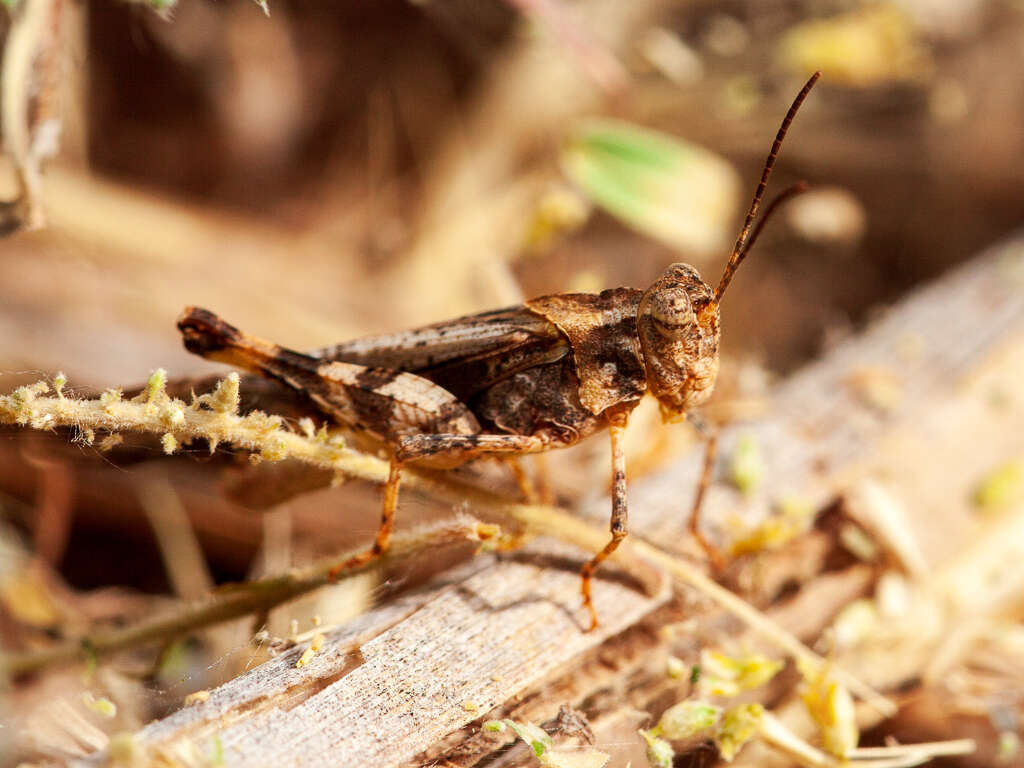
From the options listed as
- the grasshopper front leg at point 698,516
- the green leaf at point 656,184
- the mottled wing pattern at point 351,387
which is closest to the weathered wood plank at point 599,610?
the grasshopper front leg at point 698,516

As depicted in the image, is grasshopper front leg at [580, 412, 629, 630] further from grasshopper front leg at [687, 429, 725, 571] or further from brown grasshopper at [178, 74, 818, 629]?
grasshopper front leg at [687, 429, 725, 571]

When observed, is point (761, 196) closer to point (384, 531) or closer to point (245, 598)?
point (384, 531)

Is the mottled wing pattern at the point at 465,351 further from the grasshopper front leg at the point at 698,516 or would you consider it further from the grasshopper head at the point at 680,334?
the grasshopper front leg at the point at 698,516

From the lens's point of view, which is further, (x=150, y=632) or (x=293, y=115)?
(x=293, y=115)

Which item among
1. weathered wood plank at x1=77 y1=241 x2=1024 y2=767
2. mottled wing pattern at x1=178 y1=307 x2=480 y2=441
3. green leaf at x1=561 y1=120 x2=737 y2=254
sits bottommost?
weathered wood plank at x1=77 y1=241 x2=1024 y2=767

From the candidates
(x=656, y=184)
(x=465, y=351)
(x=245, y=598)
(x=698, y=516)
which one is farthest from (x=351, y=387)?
(x=656, y=184)

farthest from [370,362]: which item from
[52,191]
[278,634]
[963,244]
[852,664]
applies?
[963,244]

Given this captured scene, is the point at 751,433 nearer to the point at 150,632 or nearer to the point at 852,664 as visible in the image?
the point at 852,664

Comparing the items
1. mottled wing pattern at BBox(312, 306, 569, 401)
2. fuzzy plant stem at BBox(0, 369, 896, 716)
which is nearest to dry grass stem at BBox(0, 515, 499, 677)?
fuzzy plant stem at BBox(0, 369, 896, 716)
